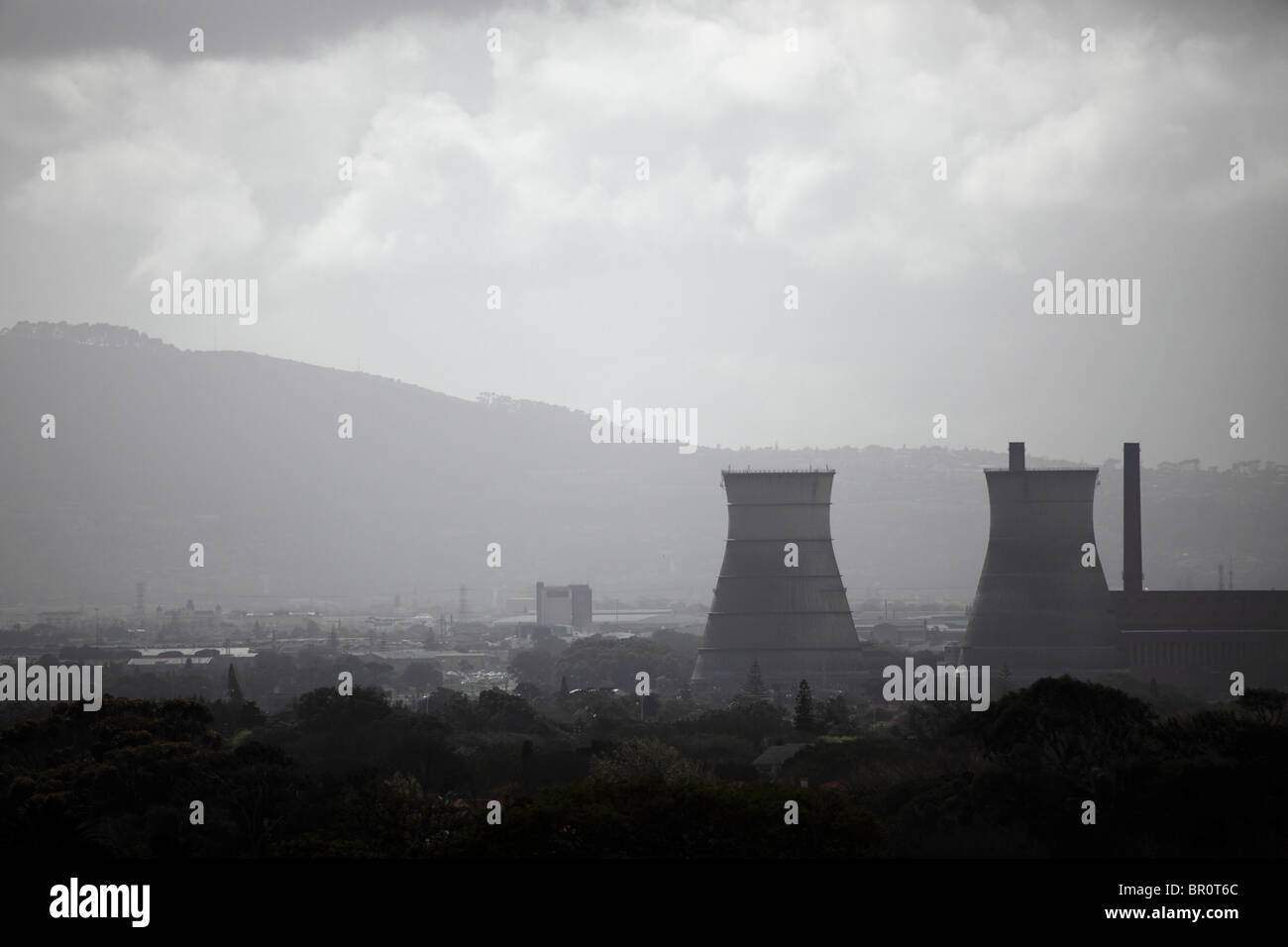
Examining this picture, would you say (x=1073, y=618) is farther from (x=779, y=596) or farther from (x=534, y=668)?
(x=534, y=668)

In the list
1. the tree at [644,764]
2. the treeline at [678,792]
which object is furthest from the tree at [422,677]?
the tree at [644,764]

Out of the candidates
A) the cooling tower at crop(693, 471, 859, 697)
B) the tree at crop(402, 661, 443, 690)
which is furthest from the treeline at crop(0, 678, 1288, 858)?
the tree at crop(402, 661, 443, 690)

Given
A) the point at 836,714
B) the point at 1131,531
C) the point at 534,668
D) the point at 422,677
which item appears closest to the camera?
the point at 836,714

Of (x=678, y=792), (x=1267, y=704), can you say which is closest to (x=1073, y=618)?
(x=1267, y=704)

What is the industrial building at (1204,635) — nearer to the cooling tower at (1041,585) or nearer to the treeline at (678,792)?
the cooling tower at (1041,585)

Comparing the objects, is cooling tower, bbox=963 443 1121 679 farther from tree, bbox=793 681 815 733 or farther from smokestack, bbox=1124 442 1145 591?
tree, bbox=793 681 815 733
